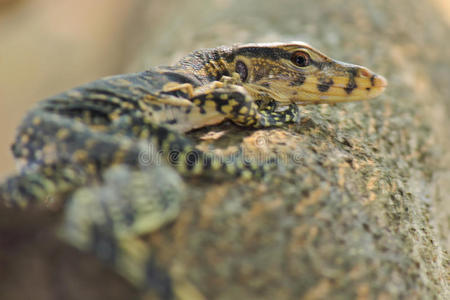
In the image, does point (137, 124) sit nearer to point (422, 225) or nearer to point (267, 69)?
point (267, 69)

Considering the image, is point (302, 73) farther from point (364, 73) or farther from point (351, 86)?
point (364, 73)

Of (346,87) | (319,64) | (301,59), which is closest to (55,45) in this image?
(301,59)

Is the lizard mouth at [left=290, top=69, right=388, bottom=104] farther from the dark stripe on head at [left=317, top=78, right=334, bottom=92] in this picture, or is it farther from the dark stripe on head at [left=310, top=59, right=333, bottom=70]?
the dark stripe on head at [left=310, top=59, right=333, bottom=70]

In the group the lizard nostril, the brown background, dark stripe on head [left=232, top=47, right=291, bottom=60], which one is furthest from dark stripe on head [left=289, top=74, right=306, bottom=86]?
the lizard nostril

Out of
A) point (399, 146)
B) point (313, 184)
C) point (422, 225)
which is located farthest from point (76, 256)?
point (399, 146)

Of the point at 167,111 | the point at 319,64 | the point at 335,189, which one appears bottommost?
the point at 335,189

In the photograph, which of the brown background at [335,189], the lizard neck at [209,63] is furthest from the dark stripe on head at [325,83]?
the lizard neck at [209,63]
